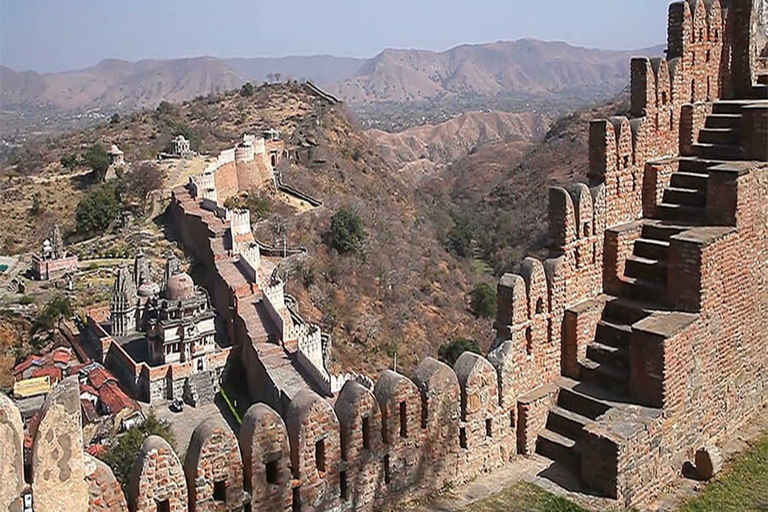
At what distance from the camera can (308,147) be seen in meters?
65.4

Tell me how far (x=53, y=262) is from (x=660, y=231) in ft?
122

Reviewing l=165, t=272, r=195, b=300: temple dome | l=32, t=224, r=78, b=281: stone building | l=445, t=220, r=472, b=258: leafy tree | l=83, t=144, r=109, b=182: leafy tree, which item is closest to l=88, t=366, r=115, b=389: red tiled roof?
l=165, t=272, r=195, b=300: temple dome

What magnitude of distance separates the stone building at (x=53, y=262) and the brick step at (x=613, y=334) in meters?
36.7

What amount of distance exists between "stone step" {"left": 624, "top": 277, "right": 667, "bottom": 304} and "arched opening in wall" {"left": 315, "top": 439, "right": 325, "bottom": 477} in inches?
150

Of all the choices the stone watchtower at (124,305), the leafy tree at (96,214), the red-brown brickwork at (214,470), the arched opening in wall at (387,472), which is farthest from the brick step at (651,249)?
the leafy tree at (96,214)

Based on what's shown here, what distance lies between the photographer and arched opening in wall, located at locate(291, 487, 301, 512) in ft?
18.5

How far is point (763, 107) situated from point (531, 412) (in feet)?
13.1

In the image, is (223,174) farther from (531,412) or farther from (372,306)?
(531,412)

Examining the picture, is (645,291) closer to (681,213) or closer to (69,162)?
(681,213)

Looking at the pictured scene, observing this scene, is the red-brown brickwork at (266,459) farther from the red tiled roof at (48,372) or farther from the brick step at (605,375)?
the red tiled roof at (48,372)

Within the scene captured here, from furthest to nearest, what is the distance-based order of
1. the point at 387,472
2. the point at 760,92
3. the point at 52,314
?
1. the point at 52,314
2. the point at 760,92
3. the point at 387,472

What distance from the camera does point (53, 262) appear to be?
39.8 meters

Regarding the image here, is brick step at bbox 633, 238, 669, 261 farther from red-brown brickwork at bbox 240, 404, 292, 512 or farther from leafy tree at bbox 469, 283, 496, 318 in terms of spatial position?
leafy tree at bbox 469, 283, 496, 318

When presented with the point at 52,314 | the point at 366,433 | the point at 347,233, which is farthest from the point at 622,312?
the point at 347,233
